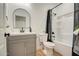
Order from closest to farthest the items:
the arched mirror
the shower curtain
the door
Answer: the door, the arched mirror, the shower curtain

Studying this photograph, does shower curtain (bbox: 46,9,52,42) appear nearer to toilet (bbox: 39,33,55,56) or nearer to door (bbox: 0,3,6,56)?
toilet (bbox: 39,33,55,56)

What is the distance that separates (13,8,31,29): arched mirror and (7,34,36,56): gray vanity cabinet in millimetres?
194

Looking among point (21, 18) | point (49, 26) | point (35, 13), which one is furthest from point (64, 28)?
point (21, 18)

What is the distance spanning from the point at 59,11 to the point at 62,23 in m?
0.29

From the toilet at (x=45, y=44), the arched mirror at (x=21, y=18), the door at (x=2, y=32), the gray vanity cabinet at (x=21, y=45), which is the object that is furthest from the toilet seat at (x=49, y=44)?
the door at (x=2, y=32)

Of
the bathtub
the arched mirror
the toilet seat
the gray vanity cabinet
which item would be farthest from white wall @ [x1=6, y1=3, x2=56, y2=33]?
the bathtub

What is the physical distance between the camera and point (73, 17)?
166 centimetres

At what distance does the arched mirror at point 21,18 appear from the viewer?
57.1 inches

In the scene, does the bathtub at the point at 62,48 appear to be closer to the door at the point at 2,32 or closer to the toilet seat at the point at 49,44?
the toilet seat at the point at 49,44

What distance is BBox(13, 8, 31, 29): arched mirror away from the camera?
4.76 ft

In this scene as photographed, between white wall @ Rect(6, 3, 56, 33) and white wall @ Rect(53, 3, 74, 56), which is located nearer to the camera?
white wall @ Rect(6, 3, 56, 33)

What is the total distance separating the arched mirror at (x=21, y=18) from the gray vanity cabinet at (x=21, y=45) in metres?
0.19

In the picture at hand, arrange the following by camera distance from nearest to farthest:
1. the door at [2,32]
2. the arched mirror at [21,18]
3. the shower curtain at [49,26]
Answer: the door at [2,32] < the arched mirror at [21,18] < the shower curtain at [49,26]

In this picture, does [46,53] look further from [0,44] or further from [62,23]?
[0,44]
